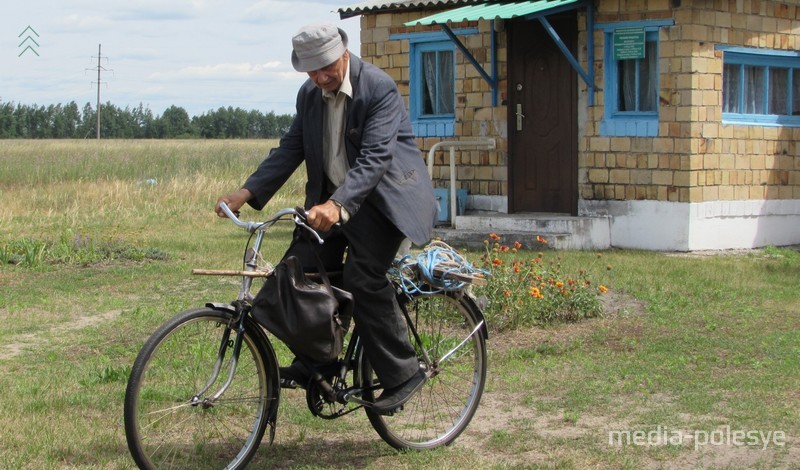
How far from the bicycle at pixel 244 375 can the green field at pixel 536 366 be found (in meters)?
0.28

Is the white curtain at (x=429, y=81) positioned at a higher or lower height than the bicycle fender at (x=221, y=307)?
higher

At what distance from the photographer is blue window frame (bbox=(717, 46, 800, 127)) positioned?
14.4 m

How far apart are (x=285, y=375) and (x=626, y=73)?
32.8 feet

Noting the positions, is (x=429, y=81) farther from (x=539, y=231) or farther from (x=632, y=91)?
(x=632, y=91)

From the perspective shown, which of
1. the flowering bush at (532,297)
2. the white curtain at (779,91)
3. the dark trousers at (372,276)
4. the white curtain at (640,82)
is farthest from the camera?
the white curtain at (779,91)

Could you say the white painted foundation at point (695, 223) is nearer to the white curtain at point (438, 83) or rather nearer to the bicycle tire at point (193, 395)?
the white curtain at point (438, 83)

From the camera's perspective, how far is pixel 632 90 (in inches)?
564

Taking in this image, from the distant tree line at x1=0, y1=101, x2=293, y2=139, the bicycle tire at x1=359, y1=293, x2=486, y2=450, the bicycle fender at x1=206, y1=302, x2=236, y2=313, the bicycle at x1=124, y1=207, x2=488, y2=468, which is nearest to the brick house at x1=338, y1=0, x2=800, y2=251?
the bicycle tire at x1=359, y1=293, x2=486, y2=450

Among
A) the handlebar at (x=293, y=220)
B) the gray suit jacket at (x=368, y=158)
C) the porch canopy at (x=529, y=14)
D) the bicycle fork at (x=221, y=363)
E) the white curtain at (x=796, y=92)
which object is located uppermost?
the porch canopy at (x=529, y=14)

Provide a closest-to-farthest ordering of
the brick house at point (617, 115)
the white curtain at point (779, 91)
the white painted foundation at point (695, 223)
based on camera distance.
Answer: the brick house at point (617, 115)
the white painted foundation at point (695, 223)
the white curtain at point (779, 91)

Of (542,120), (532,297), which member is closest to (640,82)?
(542,120)

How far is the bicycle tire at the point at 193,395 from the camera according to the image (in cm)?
474

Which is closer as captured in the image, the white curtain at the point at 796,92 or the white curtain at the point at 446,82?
the white curtain at the point at 796,92

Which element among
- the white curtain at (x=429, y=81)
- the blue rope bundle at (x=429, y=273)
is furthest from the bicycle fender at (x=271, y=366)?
the white curtain at (x=429, y=81)
